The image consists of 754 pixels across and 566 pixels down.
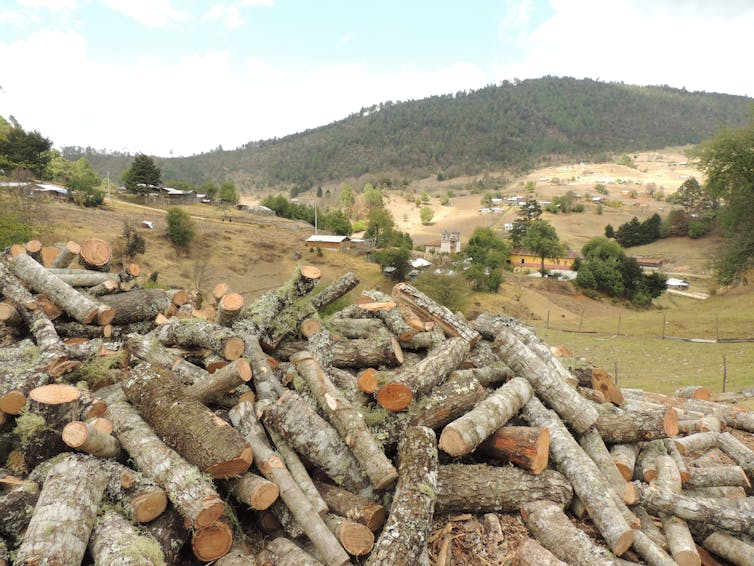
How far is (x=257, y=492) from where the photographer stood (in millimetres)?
4145

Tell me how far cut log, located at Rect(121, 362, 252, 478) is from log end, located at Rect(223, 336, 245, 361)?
2.78 feet

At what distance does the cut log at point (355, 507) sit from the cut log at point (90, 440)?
2201mm

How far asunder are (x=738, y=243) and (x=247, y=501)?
4256cm

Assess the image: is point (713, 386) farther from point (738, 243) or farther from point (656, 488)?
point (738, 243)

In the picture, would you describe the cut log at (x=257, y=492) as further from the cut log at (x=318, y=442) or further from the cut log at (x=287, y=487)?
the cut log at (x=318, y=442)

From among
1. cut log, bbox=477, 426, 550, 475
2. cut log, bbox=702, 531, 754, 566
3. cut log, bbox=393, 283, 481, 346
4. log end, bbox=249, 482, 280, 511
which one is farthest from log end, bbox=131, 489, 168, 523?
cut log, bbox=702, 531, 754, 566

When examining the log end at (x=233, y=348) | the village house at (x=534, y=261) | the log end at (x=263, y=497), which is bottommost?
the village house at (x=534, y=261)

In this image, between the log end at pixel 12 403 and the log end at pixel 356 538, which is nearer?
the log end at pixel 356 538

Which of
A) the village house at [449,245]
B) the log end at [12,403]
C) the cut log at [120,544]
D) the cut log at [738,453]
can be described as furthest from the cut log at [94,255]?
the village house at [449,245]

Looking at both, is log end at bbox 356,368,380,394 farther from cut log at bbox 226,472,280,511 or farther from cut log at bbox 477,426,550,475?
cut log at bbox 226,472,280,511

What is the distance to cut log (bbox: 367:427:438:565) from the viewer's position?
3.83 metres

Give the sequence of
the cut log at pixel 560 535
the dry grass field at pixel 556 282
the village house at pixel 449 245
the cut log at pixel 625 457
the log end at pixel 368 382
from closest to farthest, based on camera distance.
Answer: the cut log at pixel 560 535 < the log end at pixel 368 382 < the cut log at pixel 625 457 < the dry grass field at pixel 556 282 < the village house at pixel 449 245

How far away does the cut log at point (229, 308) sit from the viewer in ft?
22.0

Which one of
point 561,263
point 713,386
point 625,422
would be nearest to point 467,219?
point 561,263
